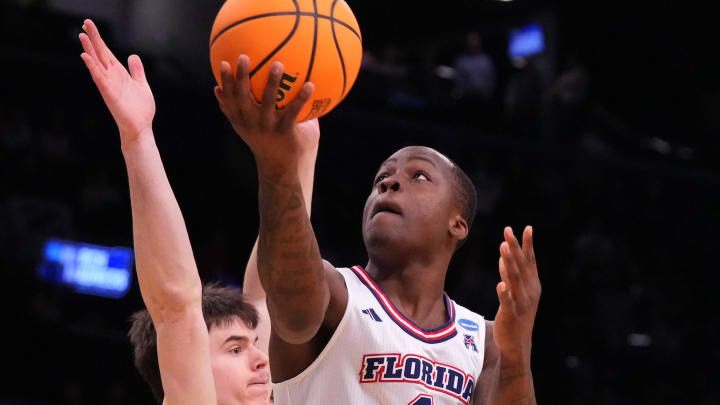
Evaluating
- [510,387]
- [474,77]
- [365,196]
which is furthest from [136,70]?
[474,77]

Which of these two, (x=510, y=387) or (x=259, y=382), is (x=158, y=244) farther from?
(x=510, y=387)

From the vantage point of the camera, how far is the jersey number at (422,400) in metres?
3.05

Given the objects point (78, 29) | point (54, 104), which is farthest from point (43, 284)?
Answer: point (78, 29)

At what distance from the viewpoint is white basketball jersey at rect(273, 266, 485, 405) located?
119 inches

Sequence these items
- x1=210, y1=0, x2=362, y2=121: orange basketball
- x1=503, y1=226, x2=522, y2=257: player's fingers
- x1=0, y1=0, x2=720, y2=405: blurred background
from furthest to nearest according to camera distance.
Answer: x1=0, y1=0, x2=720, y2=405: blurred background
x1=503, y1=226, x2=522, y2=257: player's fingers
x1=210, y1=0, x2=362, y2=121: orange basketball

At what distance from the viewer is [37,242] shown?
916 cm

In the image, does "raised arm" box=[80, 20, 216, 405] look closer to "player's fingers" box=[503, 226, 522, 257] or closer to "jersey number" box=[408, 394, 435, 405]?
"jersey number" box=[408, 394, 435, 405]

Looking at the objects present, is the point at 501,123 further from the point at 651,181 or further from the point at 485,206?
the point at 651,181

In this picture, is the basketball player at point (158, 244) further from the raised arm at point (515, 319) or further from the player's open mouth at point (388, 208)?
the raised arm at point (515, 319)

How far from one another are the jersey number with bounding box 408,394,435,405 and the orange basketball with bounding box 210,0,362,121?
95 centimetres

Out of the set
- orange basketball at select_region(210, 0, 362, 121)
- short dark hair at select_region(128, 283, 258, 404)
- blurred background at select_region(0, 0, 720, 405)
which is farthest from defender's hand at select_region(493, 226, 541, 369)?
blurred background at select_region(0, 0, 720, 405)

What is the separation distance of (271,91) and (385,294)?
3.57 ft

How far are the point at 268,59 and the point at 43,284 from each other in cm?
686

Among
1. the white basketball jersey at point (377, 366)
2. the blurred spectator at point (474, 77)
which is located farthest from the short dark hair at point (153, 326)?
the blurred spectator at point (474, 77)
